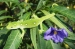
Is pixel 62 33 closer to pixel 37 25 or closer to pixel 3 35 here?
pixel 37 25

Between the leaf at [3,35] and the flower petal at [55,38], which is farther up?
the flower petal at [55,38]

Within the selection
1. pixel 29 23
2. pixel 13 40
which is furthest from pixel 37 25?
pixel 13 40

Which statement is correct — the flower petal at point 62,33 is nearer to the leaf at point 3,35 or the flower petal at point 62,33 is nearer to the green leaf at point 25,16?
the green leaf at point 25,16

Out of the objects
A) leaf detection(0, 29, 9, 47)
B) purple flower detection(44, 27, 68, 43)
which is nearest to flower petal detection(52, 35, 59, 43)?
purple flower detection(44, 27, 68, 43)

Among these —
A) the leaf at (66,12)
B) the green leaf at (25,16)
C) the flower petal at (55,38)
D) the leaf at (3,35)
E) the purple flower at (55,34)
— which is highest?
the leaf at (66,12)

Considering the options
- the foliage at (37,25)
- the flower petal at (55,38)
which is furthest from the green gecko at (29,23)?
the flower petal at (55,38)

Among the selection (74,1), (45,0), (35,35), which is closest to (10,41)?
(35,35)

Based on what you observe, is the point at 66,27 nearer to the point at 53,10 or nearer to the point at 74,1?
the point at 53,10
